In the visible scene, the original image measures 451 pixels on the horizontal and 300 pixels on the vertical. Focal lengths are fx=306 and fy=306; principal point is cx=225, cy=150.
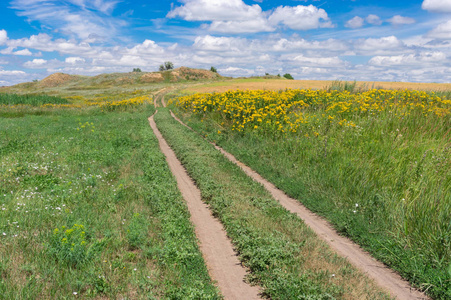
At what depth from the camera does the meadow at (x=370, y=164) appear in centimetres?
492

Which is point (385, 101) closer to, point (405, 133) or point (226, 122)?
point (405, 133)

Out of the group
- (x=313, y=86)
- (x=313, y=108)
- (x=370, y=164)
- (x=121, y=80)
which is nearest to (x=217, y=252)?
(x=370, y=164)

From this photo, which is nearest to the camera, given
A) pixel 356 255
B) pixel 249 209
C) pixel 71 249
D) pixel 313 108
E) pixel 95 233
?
pixel 71 249

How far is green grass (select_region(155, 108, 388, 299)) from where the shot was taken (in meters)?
4.10

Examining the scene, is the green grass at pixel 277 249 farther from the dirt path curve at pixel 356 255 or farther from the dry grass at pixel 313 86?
the dry grass at pixel 313 86

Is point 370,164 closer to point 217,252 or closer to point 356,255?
point 356,255

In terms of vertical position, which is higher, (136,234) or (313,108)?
(313,108)

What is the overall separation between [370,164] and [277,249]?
4046 mm

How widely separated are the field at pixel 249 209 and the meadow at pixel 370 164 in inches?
1.4

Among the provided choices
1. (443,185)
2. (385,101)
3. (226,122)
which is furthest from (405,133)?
(226,122)

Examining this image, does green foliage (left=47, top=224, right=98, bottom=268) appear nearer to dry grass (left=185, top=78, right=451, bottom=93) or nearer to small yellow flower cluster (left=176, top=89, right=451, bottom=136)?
small yellow flower cluster (left=176, top=89, right=451, bottom=136)

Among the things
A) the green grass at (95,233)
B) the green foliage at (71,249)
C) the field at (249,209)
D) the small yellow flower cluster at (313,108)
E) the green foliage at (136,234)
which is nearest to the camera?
the green grass at (95,233)

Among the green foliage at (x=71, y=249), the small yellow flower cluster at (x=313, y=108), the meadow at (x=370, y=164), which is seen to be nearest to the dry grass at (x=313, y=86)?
the small yellow flower cluster at (x=313, y=108)

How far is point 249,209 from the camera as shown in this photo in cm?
657
